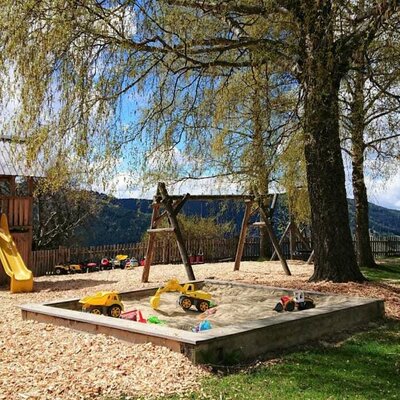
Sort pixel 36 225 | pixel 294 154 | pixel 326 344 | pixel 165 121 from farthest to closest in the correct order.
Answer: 1. pixel 36 225
2. pixel 294 154
3. pixel 165 121
4. pixel 326 344

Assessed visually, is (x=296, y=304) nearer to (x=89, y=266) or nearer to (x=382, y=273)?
(x=382, y=273)

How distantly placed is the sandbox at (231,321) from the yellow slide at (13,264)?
3.90 metres

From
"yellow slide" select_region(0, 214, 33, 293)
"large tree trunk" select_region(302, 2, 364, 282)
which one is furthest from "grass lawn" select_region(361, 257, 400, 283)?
"yellow slide" select_region(0, 214, 33, 293)

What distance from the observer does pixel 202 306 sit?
7898 millimetres

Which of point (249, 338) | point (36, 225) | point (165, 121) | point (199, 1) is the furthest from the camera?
point (36, 225)

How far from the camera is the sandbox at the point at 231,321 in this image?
16.8 ft

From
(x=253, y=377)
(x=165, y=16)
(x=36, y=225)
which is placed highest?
(x=165, y=16)

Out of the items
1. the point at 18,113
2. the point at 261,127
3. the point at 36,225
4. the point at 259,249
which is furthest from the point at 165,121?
the point at 36,225

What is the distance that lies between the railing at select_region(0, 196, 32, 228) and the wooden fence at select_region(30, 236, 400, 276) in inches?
111

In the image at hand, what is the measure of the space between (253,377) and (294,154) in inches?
305

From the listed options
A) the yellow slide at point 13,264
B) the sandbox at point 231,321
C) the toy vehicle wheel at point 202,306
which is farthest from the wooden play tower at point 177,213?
the toy vehicle wheel at point 202,306

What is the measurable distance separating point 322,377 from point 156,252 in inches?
604

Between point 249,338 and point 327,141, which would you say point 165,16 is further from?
point 249,338

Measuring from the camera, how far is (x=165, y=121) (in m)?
8.95
